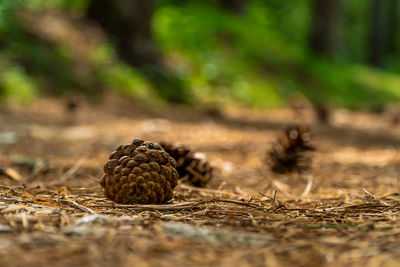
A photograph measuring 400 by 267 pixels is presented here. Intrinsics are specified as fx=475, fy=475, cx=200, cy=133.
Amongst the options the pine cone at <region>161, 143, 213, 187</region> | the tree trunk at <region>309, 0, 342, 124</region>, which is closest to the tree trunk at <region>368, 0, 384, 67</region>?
the tree trunk at <region>309, 0, 342, 124</region>

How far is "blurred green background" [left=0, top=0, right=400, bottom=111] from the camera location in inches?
264

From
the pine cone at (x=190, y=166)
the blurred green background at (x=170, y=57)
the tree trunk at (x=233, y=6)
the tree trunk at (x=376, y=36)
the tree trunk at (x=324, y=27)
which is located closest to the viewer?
the pine cone at (x=190, y=166)

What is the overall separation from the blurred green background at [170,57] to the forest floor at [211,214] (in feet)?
8.31

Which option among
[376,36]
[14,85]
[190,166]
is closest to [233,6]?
[14,85]

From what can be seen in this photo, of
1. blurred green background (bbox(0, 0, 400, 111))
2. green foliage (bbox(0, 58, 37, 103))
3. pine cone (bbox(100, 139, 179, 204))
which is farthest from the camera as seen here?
blurred green background (bbox(0, 0, 400, 111))

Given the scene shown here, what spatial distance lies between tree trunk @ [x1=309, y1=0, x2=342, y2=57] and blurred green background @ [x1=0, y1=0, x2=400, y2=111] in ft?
0.09

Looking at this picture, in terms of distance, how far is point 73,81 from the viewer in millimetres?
6715

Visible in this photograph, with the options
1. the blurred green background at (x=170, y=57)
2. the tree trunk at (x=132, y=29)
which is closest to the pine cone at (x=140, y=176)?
the blurred green background at (x=170, y=57)

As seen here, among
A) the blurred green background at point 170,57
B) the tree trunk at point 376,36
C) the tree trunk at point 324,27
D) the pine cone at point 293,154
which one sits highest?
the tree trunk at point 376,36

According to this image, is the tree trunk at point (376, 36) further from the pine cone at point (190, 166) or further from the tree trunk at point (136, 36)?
the pine cone at point (190, 166)

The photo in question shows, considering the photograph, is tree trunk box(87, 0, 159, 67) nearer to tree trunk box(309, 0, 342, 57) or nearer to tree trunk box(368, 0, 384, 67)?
tree trunk box(309, 0, 342, 57)

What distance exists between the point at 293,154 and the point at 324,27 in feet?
34.5

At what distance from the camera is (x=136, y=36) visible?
769 cm

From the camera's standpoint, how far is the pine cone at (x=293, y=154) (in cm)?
306
